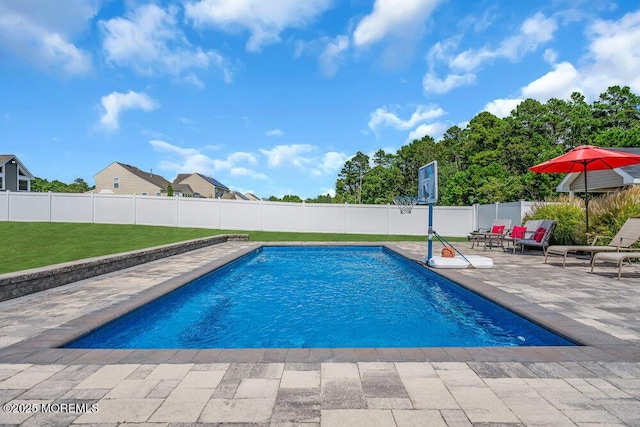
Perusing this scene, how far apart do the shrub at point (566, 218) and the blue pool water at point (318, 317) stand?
6061 millimetres

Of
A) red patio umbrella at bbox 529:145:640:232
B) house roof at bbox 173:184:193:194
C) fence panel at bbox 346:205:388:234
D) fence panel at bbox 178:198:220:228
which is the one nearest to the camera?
red patio umbrella at bbox 529:145:640:232

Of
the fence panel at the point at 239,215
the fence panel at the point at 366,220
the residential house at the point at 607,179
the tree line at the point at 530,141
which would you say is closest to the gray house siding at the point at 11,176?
the fence panel at the point at 239,215

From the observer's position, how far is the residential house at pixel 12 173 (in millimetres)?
26802

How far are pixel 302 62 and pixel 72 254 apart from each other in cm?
1430

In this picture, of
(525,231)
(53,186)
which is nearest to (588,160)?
(525,231)

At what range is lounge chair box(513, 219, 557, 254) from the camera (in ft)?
33.5

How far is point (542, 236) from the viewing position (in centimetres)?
1041

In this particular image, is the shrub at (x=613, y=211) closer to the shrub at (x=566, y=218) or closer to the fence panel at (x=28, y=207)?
the shrub at (x=566, y=218)

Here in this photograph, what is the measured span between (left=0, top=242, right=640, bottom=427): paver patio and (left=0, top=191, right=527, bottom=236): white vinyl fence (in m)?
15.6

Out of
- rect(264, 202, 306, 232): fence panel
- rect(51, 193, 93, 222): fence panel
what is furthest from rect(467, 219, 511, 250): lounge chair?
rect(51, 193, 93, 222): fence panel

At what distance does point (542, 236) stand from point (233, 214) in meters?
15.0

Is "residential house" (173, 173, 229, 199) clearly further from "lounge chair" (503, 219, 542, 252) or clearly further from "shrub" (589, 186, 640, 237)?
"shrub" (589, 186, 640, 237)

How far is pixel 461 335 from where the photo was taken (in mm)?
4457

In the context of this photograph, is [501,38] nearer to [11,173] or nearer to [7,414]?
[7,414]
